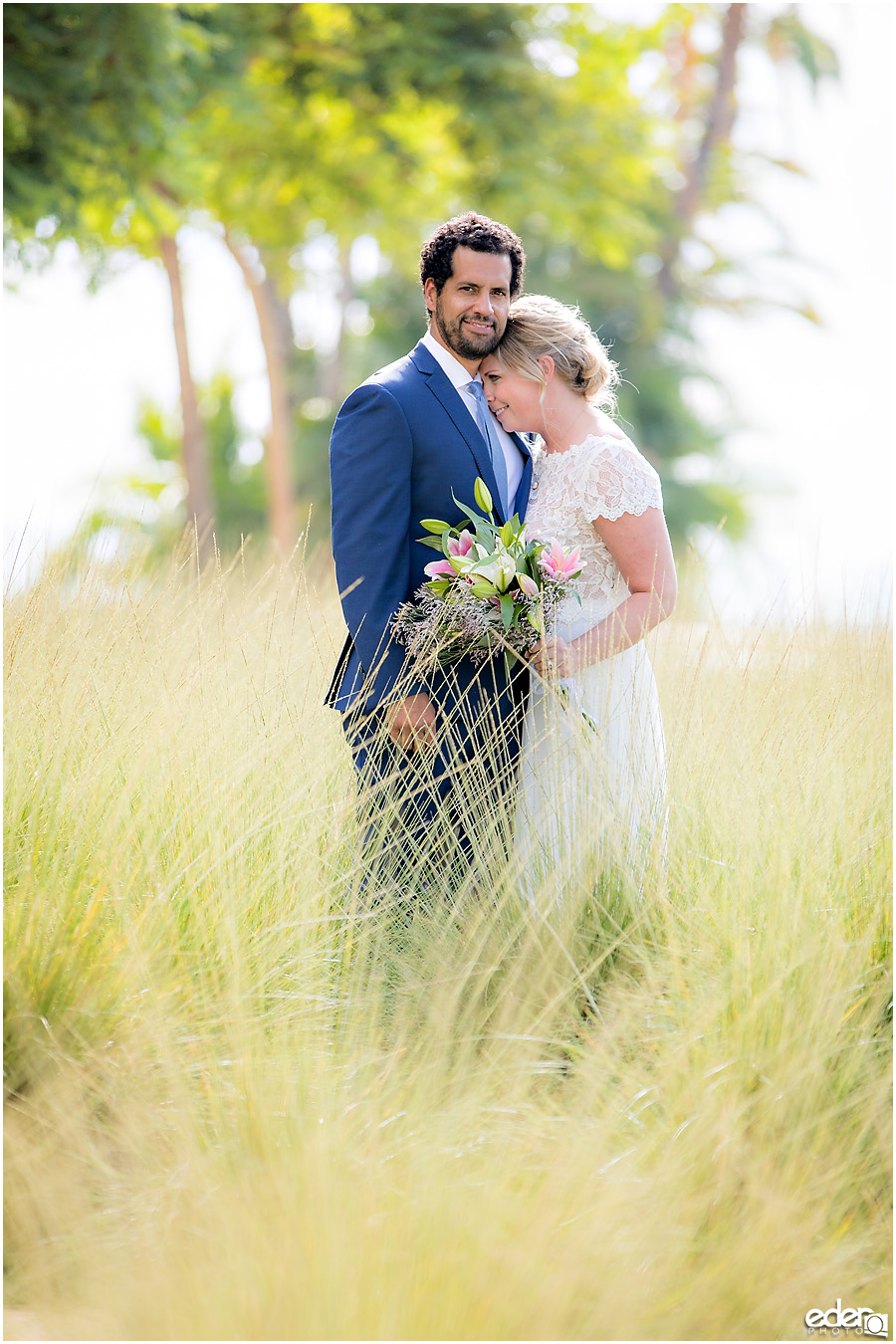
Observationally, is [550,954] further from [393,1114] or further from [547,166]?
[547,166]

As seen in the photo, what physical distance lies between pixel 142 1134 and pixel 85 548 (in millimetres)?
2244

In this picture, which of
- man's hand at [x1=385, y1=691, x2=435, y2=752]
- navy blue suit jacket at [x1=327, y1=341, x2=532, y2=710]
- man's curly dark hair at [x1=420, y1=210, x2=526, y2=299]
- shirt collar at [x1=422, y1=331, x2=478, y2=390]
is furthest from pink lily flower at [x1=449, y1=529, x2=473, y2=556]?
man's curly dark hair at [x1=420, y1=210, x2=526, y2=299]

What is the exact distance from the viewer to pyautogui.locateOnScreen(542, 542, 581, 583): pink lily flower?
2832mm

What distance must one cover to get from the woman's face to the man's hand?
0.90 metres

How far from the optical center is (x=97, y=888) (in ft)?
7.93

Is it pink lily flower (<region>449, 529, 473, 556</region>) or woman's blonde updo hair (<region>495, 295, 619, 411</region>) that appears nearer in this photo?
pink lily flower (<region>449, 529, 473, 556</region>)

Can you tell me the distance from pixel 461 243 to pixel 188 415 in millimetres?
8601

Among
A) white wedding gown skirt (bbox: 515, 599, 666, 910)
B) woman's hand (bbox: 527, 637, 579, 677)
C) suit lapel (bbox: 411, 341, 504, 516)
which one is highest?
suit lapel (bbox: 411, 341, 504, 516)

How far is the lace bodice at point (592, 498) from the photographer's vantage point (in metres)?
3.00

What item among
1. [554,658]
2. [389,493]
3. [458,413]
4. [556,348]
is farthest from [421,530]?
[556,348]

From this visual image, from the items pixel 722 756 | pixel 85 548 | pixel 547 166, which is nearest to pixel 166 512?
pixel 547 166

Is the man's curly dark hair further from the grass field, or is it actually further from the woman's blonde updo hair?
the grass field

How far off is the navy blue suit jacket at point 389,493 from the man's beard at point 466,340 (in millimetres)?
108

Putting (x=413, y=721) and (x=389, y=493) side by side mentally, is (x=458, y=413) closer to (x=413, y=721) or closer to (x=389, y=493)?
(x=389, y=493)
